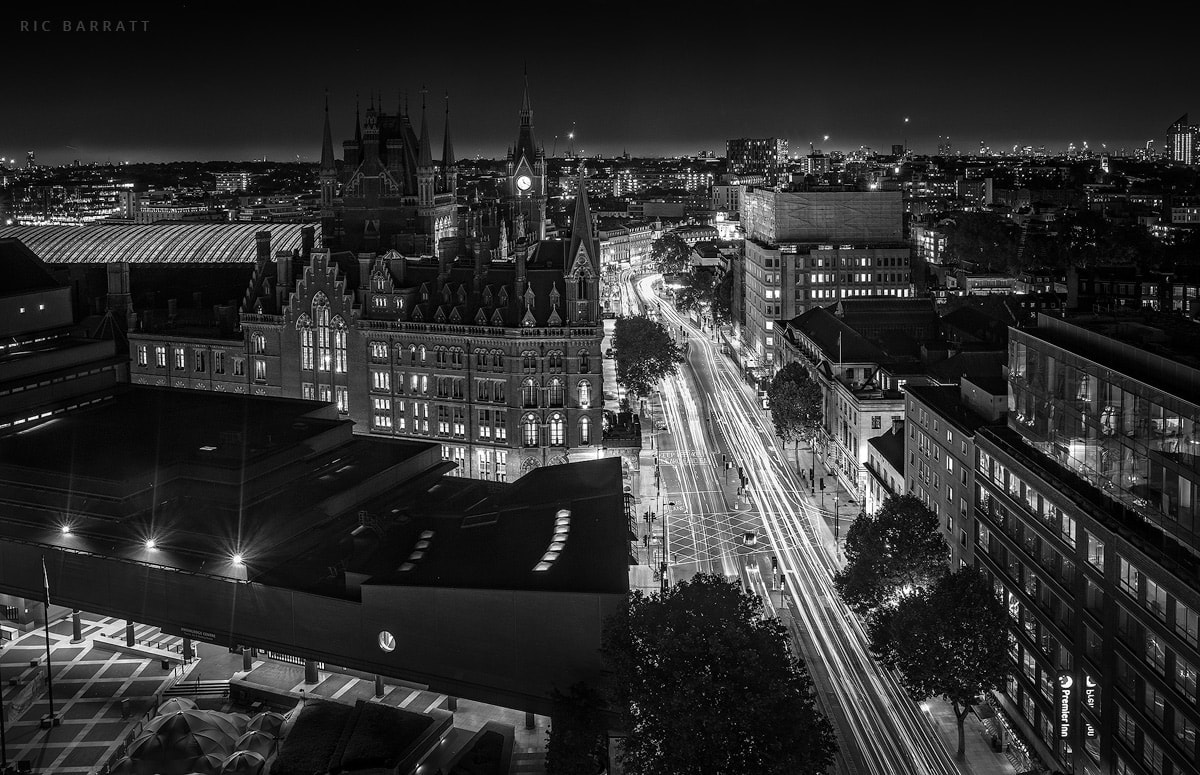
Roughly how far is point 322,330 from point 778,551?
59.8m

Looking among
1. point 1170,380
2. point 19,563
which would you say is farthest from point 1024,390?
point 19,563

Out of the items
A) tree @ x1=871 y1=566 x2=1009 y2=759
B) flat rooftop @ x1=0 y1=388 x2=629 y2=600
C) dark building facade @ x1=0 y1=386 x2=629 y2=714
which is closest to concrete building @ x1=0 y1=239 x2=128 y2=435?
flat rooftop @ x1=0 y1=388 x2=629 y2=600

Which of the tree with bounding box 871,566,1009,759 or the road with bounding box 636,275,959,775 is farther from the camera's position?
the road with bounding box 636,275,959,775

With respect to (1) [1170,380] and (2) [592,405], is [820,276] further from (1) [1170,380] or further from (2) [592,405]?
(1) [1170,380]

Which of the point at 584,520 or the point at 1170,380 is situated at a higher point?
the point at 1170,380

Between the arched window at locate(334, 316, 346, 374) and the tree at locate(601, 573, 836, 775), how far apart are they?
8034 cm

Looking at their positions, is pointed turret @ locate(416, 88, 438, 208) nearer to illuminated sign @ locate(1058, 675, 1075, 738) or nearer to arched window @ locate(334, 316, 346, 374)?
arched window @ locate(334, 316, 346, 374)

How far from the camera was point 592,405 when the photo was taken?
123m

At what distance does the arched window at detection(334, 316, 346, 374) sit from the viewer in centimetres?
13225

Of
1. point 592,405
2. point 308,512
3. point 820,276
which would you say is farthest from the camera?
point 820,276

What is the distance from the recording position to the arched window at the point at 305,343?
440 feet

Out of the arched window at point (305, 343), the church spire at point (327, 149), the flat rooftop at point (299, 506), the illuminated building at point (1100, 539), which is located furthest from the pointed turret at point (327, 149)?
the illuminated building at point (1100, 539)

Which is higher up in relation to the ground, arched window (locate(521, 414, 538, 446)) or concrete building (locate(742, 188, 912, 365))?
concrete building (locate(742, 188, 912, 365))

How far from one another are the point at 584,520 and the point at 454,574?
10.6 meters
